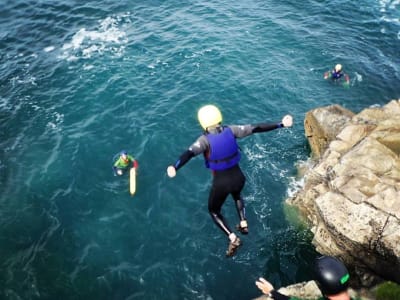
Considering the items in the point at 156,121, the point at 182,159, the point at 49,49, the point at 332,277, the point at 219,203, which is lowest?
the point at 156,121

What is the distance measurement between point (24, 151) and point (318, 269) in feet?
66.8

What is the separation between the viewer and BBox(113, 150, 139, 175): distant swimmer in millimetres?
19891

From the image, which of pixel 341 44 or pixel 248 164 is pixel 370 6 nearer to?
pixel 341 44

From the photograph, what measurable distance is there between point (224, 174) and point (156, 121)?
13.1 metres

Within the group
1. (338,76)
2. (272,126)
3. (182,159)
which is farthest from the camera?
(338,76)

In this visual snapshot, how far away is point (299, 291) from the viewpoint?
13398mm

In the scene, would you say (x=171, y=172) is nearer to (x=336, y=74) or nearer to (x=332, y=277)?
(x=332, y=277)

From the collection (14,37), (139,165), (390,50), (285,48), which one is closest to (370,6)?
(390,50)

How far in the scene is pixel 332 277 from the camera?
6336mm

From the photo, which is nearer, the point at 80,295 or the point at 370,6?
the point at 80,295

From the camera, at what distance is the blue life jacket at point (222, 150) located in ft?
35.7

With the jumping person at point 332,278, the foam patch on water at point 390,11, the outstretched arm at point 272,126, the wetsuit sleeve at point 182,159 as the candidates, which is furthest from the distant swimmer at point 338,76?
the jumping person at point 332,278

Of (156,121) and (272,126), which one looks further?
(156,121)

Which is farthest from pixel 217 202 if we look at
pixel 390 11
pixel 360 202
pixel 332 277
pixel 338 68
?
pixel 390 11
